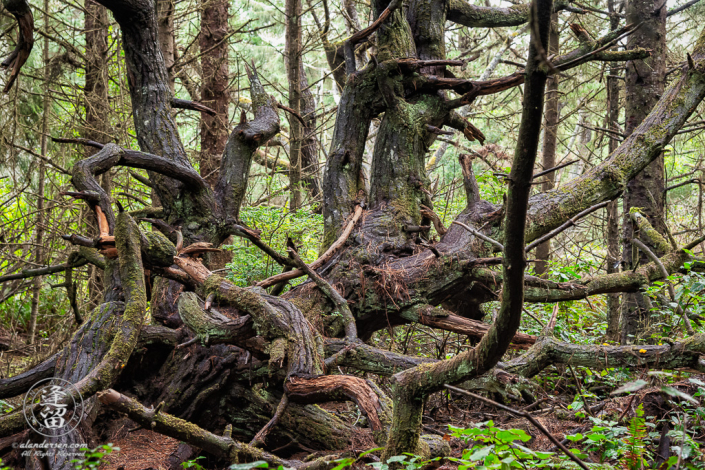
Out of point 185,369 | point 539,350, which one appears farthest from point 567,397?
point 185,369

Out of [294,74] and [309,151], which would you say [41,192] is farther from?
[309,151]

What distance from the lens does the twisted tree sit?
3.39 meters

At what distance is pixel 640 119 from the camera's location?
5.68 metres

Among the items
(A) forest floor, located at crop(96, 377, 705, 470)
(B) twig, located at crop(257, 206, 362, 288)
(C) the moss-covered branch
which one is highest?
(C) the moss-covered branch

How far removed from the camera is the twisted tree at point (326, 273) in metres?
3.39

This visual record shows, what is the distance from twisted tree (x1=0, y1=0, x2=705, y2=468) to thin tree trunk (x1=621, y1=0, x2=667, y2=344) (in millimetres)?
526

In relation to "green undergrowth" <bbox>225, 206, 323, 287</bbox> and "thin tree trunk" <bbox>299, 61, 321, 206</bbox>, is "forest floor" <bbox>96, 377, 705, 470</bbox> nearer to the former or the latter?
"green undergrowth" <bbox>225, 206, 323, 287</bbox>

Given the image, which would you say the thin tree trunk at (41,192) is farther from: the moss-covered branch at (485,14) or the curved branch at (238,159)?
the moss-covered branch at (485,14)

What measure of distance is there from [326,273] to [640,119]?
12.5ft

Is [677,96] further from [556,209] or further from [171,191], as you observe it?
[171,191]

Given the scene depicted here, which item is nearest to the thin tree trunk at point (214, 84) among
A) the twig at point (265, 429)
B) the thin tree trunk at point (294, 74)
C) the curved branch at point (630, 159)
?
the thin tree trunk at point (294, 74)

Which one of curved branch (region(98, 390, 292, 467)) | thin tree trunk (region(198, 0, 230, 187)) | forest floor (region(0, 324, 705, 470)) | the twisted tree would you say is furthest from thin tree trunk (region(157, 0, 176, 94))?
curved branch (region(98, 390, 292, 467))

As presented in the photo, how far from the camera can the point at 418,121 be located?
558 cm

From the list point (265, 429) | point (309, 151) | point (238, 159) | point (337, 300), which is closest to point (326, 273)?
point (337, 300)
